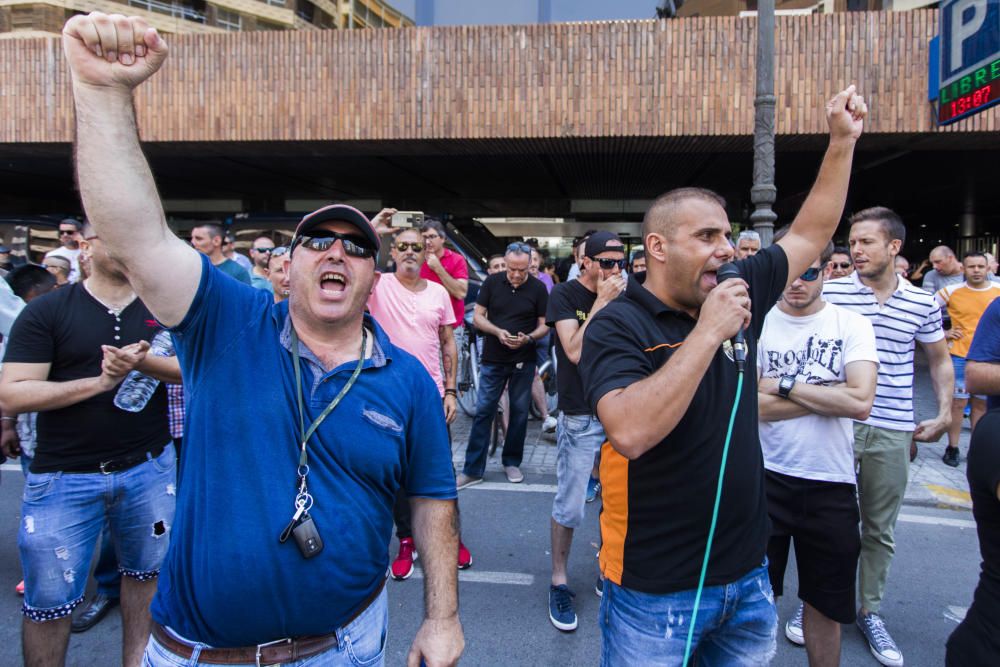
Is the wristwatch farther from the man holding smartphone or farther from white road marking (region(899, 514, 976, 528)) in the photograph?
white road marking (region(899, 514, 976, 528))

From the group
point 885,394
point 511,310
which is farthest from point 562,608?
point 511,310

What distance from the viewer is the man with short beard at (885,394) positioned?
3486 millimetres

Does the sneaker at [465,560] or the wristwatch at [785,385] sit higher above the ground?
the wristwatch at [785,385]

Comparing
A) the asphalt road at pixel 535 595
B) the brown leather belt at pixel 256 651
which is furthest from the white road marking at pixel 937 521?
the brown leather belt at pixel 256 651

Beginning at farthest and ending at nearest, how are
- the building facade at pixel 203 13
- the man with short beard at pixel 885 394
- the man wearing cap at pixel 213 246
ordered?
1. the building facade at pixel 203 13
2. the man wearing cap at pixel 213 246
3. the man with short beard at pixel 885 394

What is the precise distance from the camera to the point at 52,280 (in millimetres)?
4656

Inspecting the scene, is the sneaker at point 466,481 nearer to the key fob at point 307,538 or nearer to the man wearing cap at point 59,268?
the key fob at point 307,538

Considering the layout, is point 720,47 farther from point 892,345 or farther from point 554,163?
point 892,345

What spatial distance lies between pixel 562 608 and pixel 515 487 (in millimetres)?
2206

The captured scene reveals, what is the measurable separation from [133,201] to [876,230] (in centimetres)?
373

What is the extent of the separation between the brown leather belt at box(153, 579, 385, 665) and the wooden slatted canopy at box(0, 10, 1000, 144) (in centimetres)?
1023

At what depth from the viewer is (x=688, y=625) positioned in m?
1.96

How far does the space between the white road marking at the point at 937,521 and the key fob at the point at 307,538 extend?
524 cm

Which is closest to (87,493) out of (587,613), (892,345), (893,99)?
(587,613)
